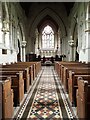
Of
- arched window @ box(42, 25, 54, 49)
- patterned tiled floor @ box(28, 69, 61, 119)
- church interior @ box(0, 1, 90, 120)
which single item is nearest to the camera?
church interior @ box(0, 1, 90, 120)

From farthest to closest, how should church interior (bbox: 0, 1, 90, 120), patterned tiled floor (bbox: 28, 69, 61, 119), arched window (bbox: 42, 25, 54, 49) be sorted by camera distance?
arched window (bbox: 42, 25, 54, 49), patterned tiled floor (bbox: 28, 69, 61, 119), church interior (bbox: 0, 1, 90, 120)

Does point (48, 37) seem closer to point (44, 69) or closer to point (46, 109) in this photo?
point (44, 69)

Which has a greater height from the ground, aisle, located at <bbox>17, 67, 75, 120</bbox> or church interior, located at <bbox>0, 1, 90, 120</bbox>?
church interior, located at <bbox>0, 1, 90, 120</bbox>

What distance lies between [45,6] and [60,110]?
19599mm

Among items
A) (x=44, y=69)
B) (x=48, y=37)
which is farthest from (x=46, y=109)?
(x=48, y=37)

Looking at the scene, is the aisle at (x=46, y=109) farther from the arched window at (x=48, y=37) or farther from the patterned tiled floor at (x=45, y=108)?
the arched window at (x=48, y=37)

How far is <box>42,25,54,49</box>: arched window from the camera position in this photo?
3239 centimetres

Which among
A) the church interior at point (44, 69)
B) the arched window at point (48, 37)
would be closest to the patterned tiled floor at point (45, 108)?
the church interior at point (44, 69)

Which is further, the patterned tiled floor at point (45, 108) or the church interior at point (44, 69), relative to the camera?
the patterned tiled floor at point (45, 108)

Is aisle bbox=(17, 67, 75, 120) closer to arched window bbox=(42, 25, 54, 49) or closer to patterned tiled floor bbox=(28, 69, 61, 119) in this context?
patterned tiled floor bbox=(28, 69, 61, 119)

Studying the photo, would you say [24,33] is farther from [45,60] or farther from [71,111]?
[71,111]

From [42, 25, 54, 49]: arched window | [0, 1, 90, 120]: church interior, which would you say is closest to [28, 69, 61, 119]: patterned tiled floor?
[0, 1, 90, 120]: church interior

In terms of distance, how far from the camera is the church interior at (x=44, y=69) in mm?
3876

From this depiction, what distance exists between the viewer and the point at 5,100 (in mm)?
3377
